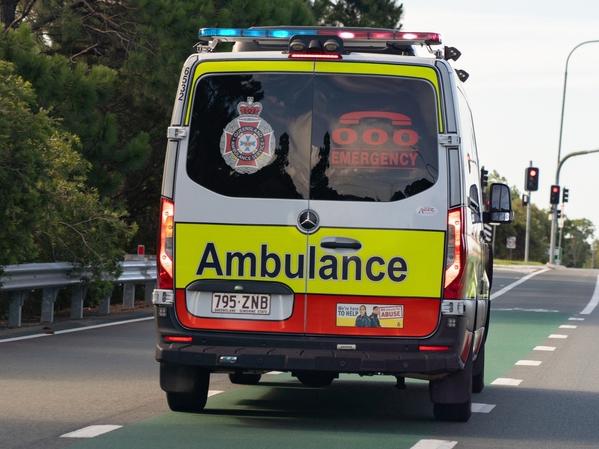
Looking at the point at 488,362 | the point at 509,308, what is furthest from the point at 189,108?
the point at 509,308

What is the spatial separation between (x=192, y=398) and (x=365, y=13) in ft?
158

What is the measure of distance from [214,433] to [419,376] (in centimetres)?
142

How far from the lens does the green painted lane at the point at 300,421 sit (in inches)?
381

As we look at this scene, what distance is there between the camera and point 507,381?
14773 millimetres

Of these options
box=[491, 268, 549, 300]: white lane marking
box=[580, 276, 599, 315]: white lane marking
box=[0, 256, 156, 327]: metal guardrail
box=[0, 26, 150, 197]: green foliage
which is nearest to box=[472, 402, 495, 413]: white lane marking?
box=[0, 256, 156, 327]: metal guardrail

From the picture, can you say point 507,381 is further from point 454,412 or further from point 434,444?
point 434,444

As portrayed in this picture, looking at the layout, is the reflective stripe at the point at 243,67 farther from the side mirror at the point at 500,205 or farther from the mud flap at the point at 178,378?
the side mirror at the point at 500,205

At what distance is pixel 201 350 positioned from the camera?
1026cm

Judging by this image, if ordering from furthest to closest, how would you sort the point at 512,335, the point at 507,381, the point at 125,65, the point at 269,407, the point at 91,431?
1. the point at 125,65
2. the point at 512,335
3. the point at 507,381
4. the point at 269,407
5. the point at 91,431

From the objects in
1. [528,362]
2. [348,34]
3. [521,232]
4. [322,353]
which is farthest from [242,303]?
[521,232]

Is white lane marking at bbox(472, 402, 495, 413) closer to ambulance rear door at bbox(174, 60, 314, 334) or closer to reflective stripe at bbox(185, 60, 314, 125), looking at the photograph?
ambulance rear door at bbox(174, 60, 314, 334)

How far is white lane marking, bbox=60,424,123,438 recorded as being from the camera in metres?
9.82

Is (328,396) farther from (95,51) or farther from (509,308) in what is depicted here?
(95,51)

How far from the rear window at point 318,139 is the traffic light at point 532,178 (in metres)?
60.2
